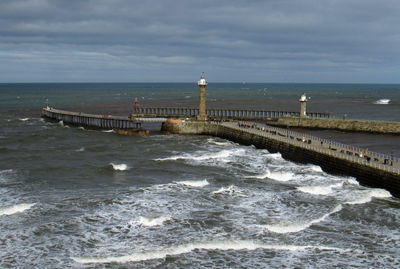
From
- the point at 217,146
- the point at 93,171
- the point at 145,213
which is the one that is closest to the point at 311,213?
the point at 145,213

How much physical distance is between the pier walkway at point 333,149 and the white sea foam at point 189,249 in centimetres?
1340

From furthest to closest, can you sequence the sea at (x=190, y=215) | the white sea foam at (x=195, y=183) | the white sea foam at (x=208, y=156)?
1. the white sea foam at (x=208, y=156)
2. the white sea foam at (x=195, y=183)
3. the sea at (x=190, y=215)

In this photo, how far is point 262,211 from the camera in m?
26.5

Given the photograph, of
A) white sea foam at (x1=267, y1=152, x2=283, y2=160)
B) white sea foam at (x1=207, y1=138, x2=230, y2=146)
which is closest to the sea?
white sea foam at (x1=267, y1=152, x2=283, y2=160)

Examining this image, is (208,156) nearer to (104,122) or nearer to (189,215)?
(189,215)

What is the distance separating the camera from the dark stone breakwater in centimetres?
3200

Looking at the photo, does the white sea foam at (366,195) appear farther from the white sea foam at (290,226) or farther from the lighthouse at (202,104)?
the lighthouse at (202,104)

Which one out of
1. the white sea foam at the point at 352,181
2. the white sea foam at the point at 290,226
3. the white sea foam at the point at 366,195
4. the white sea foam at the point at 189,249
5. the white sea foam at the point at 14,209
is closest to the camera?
the white sea foam at the point at 189,249

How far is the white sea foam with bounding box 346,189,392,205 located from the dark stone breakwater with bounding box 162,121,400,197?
628 mm

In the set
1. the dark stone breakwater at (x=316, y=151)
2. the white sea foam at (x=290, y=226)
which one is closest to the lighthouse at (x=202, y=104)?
the dark stone breakwater at (x=316, y=151)

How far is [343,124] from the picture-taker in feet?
222

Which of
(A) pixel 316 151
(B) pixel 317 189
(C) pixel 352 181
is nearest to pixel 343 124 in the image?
(A) pixel 316 151

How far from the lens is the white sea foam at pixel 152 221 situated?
956 inches

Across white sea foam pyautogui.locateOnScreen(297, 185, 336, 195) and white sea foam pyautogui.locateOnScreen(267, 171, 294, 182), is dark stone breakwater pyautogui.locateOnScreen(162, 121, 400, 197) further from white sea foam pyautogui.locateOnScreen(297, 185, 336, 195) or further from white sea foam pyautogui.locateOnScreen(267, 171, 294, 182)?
white sea foam pyautogui.locateOnScreen(267, 171, 294, 182)
